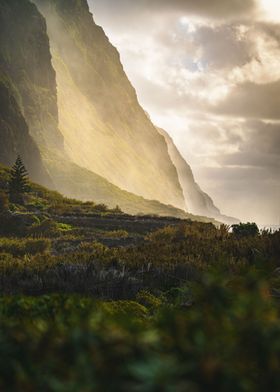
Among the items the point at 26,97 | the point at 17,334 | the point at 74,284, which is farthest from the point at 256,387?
the point at 26,97

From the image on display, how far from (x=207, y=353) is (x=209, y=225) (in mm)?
28001

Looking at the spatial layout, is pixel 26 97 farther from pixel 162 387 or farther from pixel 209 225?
pixel 162 387

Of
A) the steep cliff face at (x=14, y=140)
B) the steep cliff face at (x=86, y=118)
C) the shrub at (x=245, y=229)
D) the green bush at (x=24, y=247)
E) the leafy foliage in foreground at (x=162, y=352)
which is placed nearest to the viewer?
the leafy foliage in foreground at (x=162, y=352)

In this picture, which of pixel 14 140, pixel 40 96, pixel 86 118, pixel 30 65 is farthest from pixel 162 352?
pixel 86 118

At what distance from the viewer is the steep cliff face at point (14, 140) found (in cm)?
9631

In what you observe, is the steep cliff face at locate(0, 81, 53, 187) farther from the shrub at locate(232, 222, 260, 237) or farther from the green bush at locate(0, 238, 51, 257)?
the shrub at locate(232, 222, 260, 237)

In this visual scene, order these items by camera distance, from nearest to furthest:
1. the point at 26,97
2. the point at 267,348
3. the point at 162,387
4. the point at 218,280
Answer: the point at 162,387 < the point at 267,348 < the point at 218,280 < the point at 26,97

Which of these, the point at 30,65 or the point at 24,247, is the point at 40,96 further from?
the point at 24,247

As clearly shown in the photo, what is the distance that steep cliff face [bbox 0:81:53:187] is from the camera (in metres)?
96.3

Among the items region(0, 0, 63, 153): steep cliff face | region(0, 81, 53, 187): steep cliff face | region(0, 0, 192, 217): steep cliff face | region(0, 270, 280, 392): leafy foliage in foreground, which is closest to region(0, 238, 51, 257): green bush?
region(0, 270, 280, 392): leafy foliage in foreground

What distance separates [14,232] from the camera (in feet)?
101

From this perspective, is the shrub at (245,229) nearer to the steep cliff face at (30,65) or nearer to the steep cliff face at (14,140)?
the steep cliff face at (14,140)

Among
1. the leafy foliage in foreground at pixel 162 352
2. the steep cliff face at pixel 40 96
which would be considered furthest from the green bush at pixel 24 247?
the steep cliff face at pixel 40 96

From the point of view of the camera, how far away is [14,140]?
9900 cm
